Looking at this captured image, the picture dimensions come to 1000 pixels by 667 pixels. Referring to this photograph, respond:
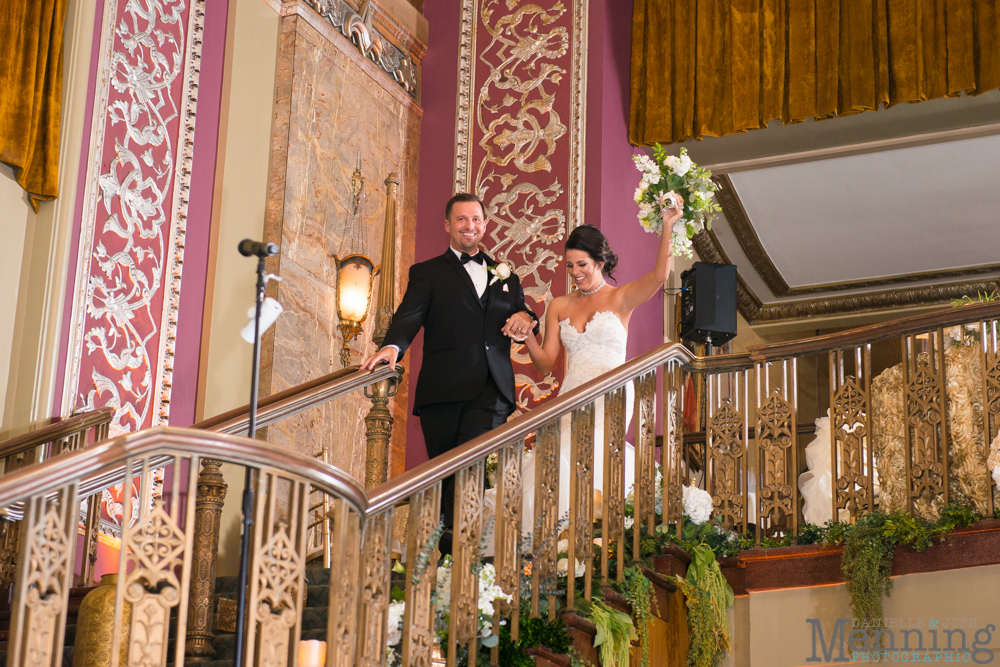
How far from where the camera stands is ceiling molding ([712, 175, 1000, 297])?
10.7m

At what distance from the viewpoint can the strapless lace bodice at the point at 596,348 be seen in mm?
5789

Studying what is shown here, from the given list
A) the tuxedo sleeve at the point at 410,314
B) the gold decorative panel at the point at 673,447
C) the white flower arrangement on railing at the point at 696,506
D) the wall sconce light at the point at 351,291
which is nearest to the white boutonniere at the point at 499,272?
the tuxedo sleeve at the point at 410,314

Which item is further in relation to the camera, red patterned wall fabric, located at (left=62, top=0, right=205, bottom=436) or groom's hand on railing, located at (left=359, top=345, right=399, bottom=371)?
red patterned wall fabric, located at (left=62, top=0, right=205, bottom=436)

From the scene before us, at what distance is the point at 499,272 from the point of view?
5.11 m

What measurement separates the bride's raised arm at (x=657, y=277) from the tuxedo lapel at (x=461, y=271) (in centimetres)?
86

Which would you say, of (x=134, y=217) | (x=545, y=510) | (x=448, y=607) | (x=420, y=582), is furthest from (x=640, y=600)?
(x=134, y=217)

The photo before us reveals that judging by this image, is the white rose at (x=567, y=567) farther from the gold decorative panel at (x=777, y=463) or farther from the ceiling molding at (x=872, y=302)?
the ceiling molding at (x=872, y=302)

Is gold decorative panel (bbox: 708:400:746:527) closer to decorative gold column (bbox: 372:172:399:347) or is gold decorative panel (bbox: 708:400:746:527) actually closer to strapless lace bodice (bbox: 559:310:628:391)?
strapless lace bodice (bbox: 559:310:628:391)

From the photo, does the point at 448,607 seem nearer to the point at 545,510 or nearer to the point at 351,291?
the point at 545,510

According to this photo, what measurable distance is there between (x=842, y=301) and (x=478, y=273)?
8.41 meters

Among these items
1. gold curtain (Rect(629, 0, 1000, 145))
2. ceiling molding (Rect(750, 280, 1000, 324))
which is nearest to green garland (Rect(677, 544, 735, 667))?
gold curtain (Rect(629, 0, 1000, 145))

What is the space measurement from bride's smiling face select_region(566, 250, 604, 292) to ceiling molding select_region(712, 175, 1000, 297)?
456cm

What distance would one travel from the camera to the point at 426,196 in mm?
8789

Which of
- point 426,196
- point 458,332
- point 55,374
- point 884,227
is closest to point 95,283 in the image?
point 55,374
